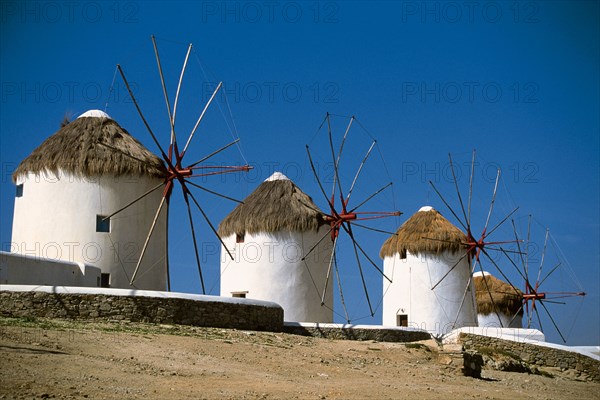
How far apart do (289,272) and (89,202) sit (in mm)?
7433

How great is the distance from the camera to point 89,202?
878 inches

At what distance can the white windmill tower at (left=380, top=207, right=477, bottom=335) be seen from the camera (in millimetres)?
31766

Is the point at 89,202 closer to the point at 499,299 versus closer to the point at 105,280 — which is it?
the point at 105,280

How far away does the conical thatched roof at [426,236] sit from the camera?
1254 inches

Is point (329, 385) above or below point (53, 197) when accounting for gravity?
below

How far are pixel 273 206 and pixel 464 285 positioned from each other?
8.92 m

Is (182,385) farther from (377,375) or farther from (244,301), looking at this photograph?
(244,301)

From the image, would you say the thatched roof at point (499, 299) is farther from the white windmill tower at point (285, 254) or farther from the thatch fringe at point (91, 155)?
the thatch fringe at point (91, 155)

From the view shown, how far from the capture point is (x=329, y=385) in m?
12.4

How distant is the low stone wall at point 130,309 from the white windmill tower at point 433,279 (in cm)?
1344

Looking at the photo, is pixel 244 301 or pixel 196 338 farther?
pixel 244 301

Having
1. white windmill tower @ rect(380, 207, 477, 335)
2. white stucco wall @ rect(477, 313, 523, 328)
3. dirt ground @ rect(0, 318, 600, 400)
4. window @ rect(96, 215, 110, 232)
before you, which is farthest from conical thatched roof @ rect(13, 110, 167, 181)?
white stucco wall @ rect(477, 313, 523, 328)

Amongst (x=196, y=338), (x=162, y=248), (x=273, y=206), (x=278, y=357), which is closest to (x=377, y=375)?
(x=278, y=357)

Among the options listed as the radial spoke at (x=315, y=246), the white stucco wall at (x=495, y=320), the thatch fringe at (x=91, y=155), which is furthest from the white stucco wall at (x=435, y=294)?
the thatch fringe at (x=91, y=155)
